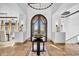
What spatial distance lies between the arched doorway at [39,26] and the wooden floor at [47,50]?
0.16 meters

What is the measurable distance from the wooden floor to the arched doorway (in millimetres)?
158

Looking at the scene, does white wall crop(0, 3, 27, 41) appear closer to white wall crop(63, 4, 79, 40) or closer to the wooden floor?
the wooden floor

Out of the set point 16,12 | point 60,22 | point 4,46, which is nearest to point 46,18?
point 60,22

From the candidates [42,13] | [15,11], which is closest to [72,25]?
[42,13]

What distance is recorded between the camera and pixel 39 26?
12.2ft

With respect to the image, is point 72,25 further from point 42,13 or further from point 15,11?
point 15,11

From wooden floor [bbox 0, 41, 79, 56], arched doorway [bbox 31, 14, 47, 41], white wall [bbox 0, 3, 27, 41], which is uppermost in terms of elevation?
white wall [bbox 0, 3, 27, 41]

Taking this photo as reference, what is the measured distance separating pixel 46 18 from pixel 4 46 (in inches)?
30.4

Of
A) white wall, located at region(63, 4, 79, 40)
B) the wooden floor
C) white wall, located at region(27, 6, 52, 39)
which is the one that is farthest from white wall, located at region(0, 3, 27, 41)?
white wall, located at region(63, 4, 79, 40)

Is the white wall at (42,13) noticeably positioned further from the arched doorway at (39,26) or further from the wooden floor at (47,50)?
the wooden floor at (47,50)

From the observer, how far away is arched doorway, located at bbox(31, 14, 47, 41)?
3.72 metres

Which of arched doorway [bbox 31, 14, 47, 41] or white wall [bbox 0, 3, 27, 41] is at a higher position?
white wall [bbox 0, 3, 27, 41]

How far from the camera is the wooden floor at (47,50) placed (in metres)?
3.69

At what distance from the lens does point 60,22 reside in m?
3.74
